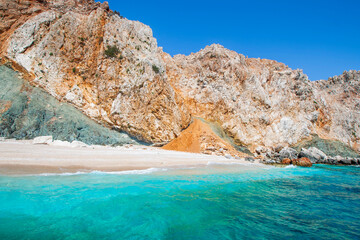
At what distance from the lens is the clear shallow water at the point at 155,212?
4.46m

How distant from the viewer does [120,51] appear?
2227cm

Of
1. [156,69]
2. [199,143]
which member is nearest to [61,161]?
[199,143]

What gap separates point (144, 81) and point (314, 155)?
2939 cm

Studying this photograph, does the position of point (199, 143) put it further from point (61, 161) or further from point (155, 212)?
point (155, 212)

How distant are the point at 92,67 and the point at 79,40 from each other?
331 cm

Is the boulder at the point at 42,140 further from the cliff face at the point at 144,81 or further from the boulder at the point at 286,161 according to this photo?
the boulder at the point at 286,161

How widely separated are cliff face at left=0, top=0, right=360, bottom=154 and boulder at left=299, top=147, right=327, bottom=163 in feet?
9.11

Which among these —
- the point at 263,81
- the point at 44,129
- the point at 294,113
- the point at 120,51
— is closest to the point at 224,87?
the point at 263,81

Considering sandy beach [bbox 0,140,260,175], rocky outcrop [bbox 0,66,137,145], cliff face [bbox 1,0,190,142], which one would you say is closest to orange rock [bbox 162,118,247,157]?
cliff face [bbox 1,0,190,142]

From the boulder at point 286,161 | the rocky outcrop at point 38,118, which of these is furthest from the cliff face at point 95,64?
the boulder at point 286,161

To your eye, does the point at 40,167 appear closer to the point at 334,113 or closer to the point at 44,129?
the point at 44,129

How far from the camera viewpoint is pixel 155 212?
5.75 m

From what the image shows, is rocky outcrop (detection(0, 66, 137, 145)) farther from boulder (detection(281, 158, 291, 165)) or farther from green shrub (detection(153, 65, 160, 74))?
boulder (detection(281, 158, 291, 165))

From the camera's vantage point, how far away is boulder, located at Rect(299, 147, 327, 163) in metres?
29.1
